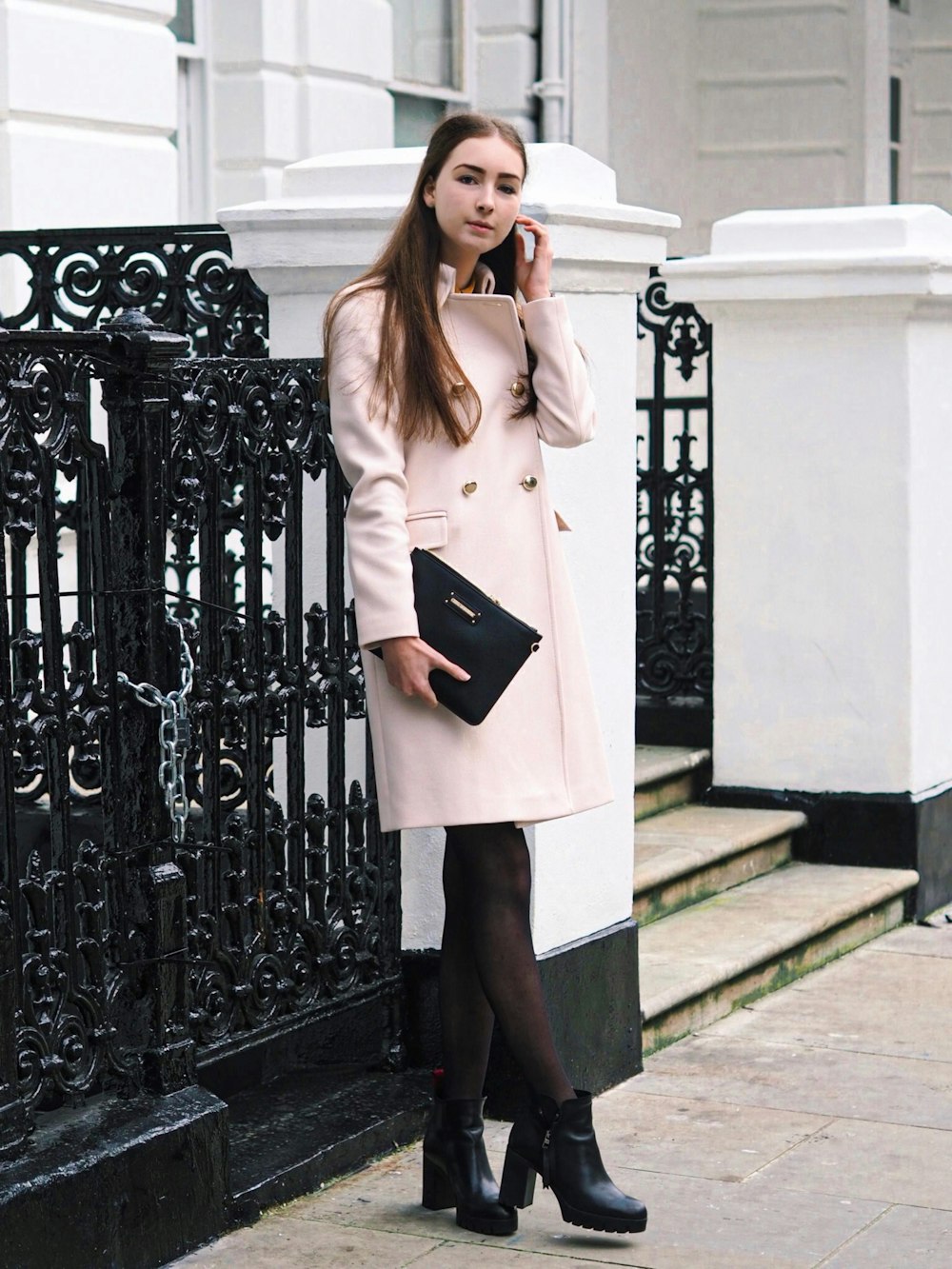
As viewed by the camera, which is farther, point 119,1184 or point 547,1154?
point 547,1154

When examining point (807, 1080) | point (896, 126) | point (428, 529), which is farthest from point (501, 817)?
point (896, 126)

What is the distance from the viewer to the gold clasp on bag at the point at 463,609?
3.95 metres

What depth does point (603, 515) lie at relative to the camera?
16.5 ft

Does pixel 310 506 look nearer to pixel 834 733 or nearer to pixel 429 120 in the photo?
pixel 834 733

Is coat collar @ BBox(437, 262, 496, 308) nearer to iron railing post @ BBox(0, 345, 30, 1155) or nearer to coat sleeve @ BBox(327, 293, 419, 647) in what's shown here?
coat sleeve @ BBox(327, 293, 419, 647)

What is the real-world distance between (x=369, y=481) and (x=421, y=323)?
319mm

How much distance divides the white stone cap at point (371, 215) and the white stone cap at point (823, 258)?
6.67ft

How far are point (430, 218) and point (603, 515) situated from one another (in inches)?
42.7

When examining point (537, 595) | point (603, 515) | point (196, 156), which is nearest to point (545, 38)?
point (196, 156)

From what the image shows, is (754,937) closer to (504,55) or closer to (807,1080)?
(807,1080)

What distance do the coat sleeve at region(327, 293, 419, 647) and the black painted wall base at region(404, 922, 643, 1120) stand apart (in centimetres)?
118

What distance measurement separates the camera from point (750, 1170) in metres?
4.52

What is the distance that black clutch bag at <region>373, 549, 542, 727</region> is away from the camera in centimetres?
396

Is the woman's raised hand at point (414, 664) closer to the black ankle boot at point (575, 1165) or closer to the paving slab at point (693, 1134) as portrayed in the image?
the black ankle boot at point (575, 1165)
